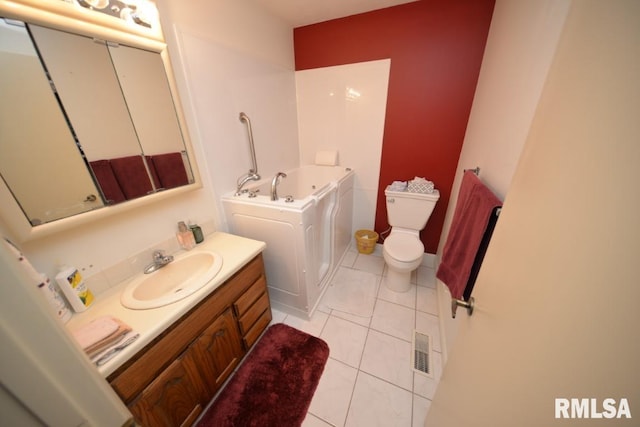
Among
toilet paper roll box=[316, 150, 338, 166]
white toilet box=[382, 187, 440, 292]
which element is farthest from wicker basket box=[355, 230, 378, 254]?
toilet paper roll box=[316, 150, 338, 166]

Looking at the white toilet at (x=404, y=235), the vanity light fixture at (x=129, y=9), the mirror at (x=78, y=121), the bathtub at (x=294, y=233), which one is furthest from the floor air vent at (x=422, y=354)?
the vanity light fixture at (x=129, y=9)

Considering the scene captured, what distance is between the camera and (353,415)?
Result: 45.1 inches

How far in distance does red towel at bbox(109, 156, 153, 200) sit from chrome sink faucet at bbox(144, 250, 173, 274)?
0.33 metres

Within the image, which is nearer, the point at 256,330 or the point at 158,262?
the point at 158,262

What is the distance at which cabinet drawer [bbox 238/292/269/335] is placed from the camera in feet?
4.32

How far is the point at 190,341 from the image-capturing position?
38.5 inches

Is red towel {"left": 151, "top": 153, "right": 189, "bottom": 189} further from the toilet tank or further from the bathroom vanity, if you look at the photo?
the toilet tank

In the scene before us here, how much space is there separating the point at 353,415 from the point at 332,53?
2.84 metres

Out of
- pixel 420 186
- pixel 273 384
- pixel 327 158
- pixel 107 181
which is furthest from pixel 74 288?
pixel 420 186

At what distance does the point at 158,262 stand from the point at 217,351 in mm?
586

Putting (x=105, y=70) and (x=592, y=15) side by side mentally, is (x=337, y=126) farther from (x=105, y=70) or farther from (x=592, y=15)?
(x=592, y=15)

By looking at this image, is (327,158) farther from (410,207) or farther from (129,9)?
(129,9)

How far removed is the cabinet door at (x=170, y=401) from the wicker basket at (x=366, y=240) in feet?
6.12

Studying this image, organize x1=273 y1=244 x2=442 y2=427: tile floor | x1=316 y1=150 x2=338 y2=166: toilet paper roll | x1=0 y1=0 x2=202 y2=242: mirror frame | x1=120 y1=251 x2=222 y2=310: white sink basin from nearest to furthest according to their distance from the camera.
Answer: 1. x1=0 y1=0 x2=202 y2=242: mirror frame
2. x1=120 y1=251 x2=222 y2=310: white sink basin
3. x1=273 y1=244 x2=442 y2=427: tile floor
4. x1=316 y1=150 x2=338 y2=166: toilet paper roll
